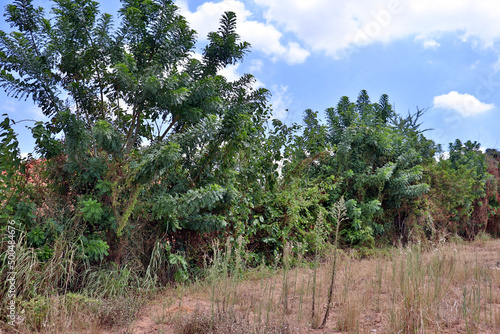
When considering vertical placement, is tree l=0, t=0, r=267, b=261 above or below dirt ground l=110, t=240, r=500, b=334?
above

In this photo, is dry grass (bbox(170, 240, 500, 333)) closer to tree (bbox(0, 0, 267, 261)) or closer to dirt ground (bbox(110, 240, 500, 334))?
dirt ground (bbox(110, 240, 500, 334))

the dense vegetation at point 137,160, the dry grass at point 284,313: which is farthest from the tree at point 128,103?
the dry grass at point 284,313

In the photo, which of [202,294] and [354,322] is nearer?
[354,322]

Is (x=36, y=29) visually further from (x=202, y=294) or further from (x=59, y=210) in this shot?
(x=202, y=294)

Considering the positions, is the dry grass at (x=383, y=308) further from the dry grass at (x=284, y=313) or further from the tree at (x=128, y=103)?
the tree at (x=128, y=103)

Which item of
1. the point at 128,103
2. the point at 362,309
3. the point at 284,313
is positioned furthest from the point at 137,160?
the point at 362,309

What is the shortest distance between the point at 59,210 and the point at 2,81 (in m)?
1.78

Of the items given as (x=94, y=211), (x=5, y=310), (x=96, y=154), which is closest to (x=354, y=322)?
(x=94, y=211)

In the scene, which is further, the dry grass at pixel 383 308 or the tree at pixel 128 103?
the tree at pixel 128 103

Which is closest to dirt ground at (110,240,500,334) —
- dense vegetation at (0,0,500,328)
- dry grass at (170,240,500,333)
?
dry grass at (170,240,500,333)

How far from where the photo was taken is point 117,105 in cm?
528

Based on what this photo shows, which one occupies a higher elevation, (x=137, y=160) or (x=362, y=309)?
(x=137, y=160)

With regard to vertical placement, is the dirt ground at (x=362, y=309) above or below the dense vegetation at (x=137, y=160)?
below

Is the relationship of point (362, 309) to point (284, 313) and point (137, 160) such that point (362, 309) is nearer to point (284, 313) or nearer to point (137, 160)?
point (284, 313)
